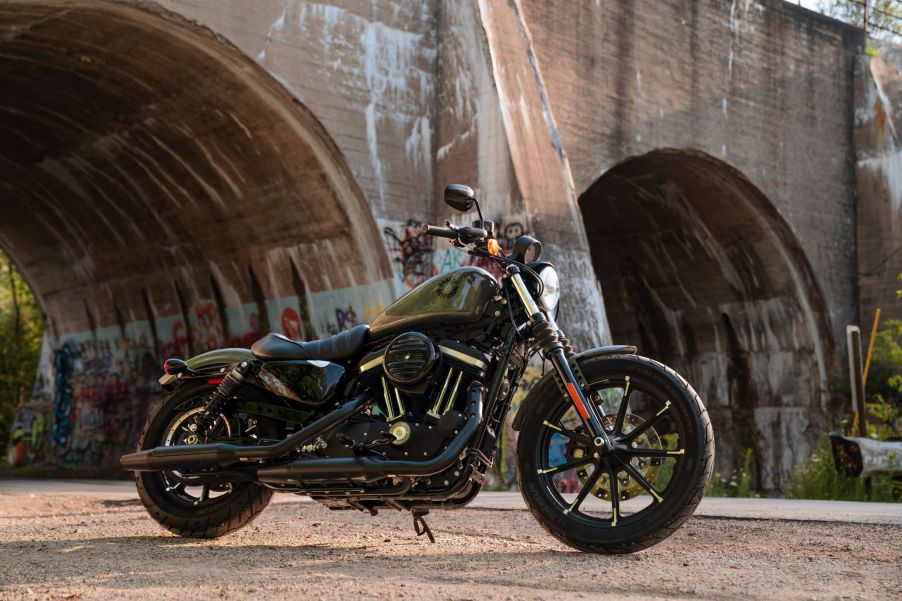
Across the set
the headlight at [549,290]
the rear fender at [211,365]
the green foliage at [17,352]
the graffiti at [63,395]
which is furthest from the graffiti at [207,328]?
the headlight at [549,290]

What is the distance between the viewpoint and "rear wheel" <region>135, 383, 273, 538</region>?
5.20 meters

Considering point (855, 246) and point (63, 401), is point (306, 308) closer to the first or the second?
point (63, 401)

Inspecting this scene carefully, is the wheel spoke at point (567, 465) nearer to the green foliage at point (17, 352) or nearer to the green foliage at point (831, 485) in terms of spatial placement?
the green foliage at point (831, 485)

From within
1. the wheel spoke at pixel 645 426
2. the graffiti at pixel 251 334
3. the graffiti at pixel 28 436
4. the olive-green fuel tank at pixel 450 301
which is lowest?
the graffiti at pixel 28 436

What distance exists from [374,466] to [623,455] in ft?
3.50

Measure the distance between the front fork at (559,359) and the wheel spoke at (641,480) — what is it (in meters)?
0.11

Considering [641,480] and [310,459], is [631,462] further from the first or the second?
[310,459]

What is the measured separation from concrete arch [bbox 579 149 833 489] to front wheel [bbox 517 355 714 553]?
40.9 feet

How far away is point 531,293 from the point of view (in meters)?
4.74

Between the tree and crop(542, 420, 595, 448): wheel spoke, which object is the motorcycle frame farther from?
the tree

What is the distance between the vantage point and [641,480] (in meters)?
4.43

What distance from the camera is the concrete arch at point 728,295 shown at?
58.1 feet

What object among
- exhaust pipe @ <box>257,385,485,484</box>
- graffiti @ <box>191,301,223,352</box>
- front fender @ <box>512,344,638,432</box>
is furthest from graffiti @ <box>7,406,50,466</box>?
front fender @ <box>512,344,638,432</box>

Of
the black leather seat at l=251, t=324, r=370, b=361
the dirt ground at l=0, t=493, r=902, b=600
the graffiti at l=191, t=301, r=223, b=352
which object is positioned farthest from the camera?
the graffiti at l=191, t=301, r=223, b=352
